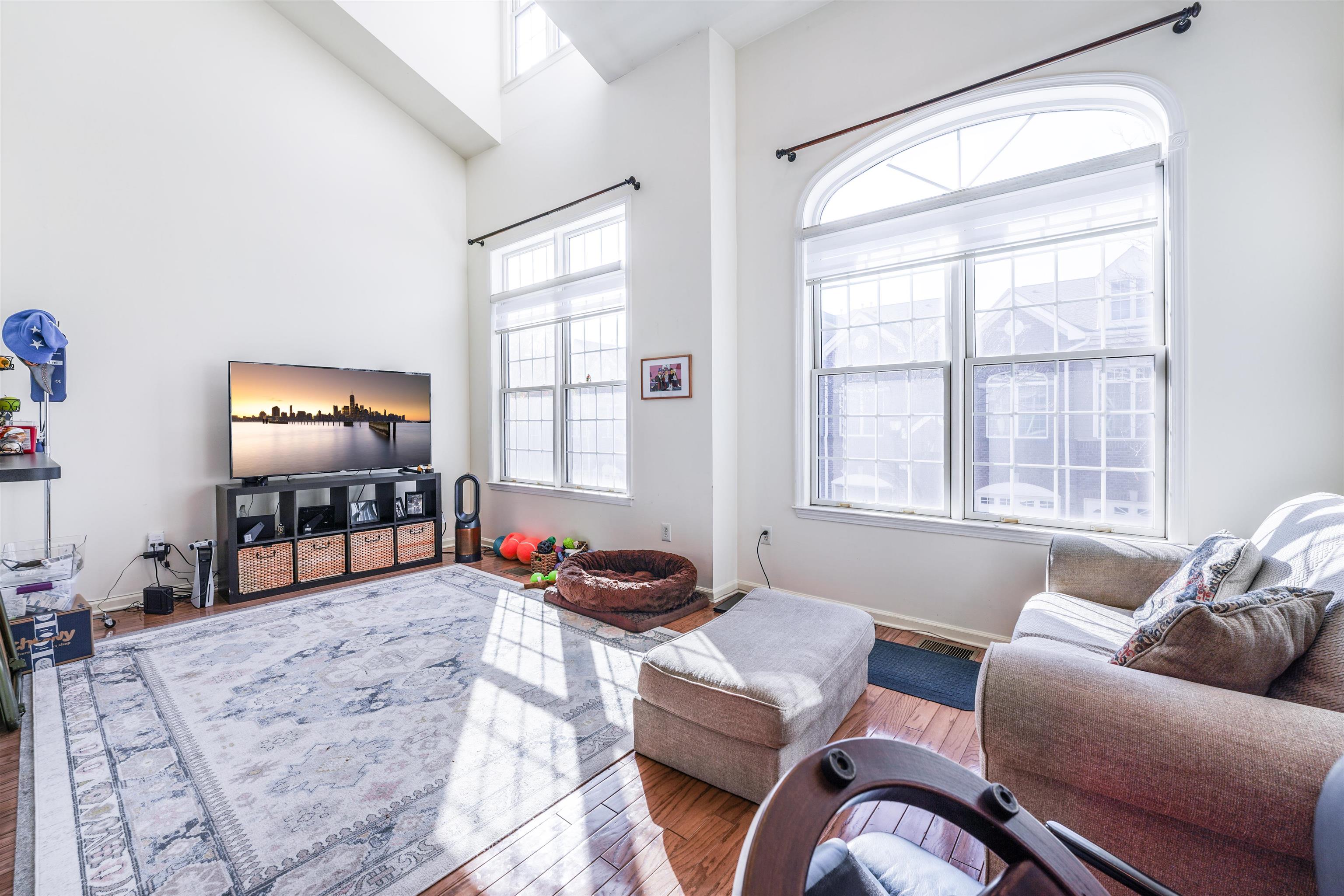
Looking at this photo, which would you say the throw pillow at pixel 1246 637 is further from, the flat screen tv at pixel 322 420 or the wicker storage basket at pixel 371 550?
the flat screen tv at pixel 322 420

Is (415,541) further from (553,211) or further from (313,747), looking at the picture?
(553,211)

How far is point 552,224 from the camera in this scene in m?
4.58

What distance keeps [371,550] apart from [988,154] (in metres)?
4.87

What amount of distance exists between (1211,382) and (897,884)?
264cm

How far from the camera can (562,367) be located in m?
4.66

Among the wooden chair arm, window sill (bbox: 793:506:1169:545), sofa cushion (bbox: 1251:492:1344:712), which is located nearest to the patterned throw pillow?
sofa cushion (bbox: 1251:492:1344:712)

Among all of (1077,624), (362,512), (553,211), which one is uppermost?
(553,211)

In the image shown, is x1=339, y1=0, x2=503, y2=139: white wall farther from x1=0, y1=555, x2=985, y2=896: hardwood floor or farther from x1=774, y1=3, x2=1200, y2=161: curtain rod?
x1=0, y1=555, x2=985, y2=896: hardwood floor

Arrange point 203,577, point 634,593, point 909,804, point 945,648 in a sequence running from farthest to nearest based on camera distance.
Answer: point 203,577 < point 634,593 < point 945,648 < point 909,804

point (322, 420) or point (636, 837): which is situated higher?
point (322, 420)

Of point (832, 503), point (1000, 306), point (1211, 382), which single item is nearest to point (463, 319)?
point (832, 503)

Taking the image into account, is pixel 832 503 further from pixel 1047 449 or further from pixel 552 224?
pixel 552 224

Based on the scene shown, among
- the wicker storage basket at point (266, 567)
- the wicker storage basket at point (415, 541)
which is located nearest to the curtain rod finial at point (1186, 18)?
the wicker storage basket at point (415, 541)

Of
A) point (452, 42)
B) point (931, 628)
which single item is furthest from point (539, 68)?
point (931, 628)
